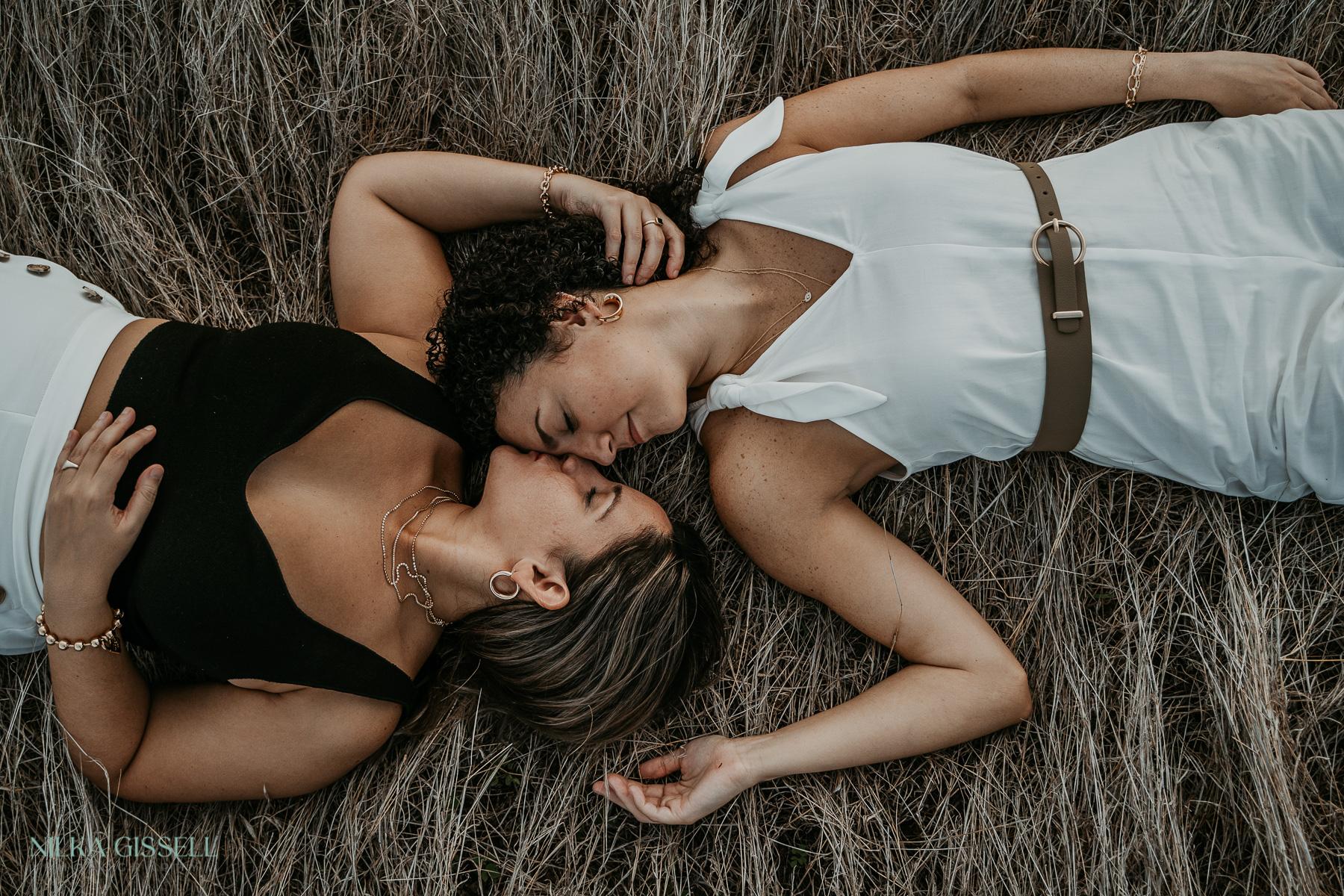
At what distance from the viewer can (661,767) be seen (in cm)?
251

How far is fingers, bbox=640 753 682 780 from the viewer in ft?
8.22

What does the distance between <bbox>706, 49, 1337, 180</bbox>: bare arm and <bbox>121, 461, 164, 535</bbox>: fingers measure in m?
1.92

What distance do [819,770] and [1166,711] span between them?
1281mm

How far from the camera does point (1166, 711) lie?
99.0 inches

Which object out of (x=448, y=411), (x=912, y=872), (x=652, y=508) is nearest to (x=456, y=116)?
(x=448, y=411)

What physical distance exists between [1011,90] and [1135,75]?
43 centimetres

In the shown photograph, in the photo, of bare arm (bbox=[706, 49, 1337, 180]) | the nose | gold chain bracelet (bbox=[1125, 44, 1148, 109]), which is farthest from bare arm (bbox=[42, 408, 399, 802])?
gold chain bracelet (bbox=[1125, 44, 1148, 109])

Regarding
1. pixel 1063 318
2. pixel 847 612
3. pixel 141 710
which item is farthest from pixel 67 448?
pixel 1063 318

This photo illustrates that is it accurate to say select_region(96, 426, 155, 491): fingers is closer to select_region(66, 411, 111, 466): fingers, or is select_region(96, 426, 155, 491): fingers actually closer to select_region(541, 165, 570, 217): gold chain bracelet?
select_region(66, 411, 111, 466): fingers

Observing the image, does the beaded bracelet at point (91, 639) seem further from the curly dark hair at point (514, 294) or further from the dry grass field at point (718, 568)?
the curly dark hair at point (514, 294)

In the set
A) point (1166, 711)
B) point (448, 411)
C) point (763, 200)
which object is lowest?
point (1166, 711)

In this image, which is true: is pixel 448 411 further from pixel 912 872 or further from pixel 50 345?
pixel 912 872

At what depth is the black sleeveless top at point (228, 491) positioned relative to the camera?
6.40 feet

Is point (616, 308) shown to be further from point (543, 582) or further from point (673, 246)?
point (543, 582)
